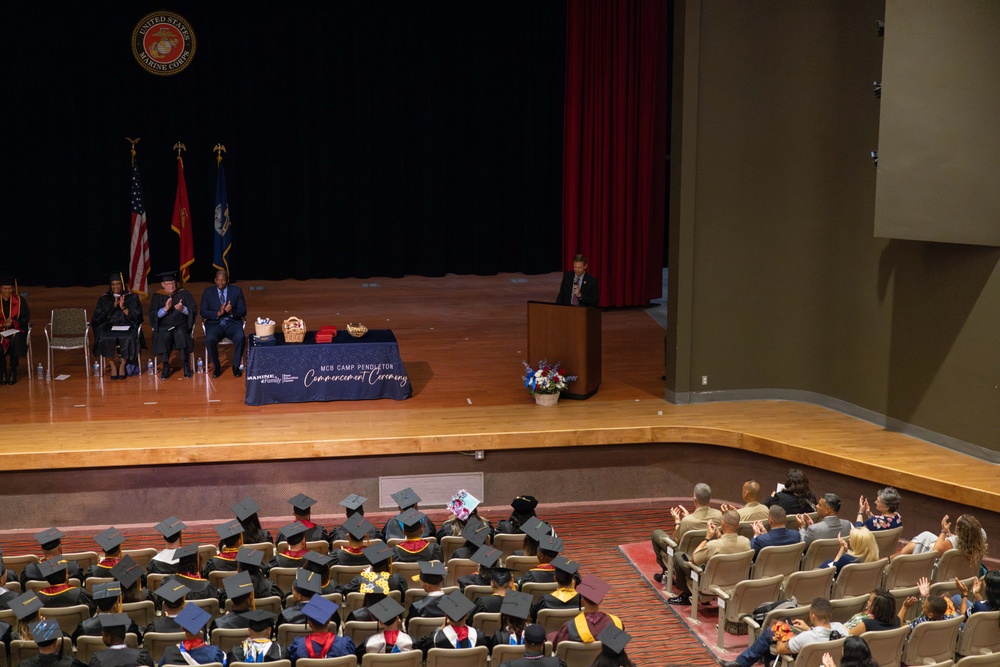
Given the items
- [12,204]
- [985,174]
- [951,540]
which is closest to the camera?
[951,540]

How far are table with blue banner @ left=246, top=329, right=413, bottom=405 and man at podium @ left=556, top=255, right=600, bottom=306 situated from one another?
1795 mm

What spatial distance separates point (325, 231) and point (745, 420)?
10077mm

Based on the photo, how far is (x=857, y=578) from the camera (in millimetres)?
7230

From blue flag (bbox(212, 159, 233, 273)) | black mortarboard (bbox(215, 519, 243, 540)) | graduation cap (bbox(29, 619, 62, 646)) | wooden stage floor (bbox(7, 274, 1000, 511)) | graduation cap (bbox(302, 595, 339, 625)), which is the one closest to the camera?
graduation cap (bbox(29, 619, 62, 646))

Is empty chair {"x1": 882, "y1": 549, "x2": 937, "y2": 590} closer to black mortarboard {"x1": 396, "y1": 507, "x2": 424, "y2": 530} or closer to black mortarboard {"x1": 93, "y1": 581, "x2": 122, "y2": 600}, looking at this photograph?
black mortarboard {"x1": 396, "y1": 507, "x2": 424, "y2": 530}

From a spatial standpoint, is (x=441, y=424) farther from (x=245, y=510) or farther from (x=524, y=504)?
(x=245, y=510)

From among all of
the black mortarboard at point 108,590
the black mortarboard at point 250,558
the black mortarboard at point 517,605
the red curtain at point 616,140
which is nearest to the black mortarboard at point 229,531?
the black mortarboard at point 250,558

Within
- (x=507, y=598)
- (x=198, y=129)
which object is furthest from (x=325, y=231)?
Result: (x=507, y=598)

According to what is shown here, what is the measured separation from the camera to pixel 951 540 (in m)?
7.43

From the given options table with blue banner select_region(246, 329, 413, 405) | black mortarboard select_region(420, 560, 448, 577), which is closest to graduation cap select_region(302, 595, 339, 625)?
black mortarboard select_region(420, 560, 448, 577)

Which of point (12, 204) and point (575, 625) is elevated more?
point (12, 204)

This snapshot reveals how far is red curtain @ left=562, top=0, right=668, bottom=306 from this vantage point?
1541cm

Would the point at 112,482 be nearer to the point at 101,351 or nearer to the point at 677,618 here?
the point at 101,351

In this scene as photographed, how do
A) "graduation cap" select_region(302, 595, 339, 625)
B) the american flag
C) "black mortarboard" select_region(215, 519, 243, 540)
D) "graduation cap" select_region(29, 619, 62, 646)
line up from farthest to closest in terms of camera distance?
the american flag
"black mortarboard" select_region(215, 519, 243, 540)
"graduation cap" select_region(302, 595, 339, 625)
"graduation cap" select_region(29, 619, 62, 646)
